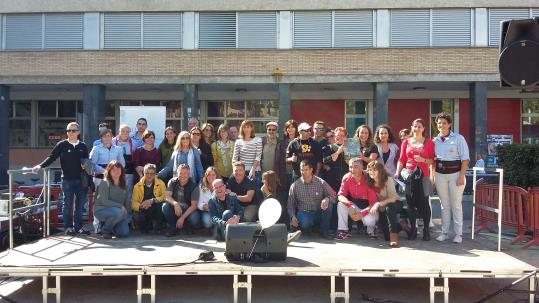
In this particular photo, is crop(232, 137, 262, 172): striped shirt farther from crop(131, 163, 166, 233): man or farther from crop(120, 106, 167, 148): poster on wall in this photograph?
crop(120, 106, 167, 148): poster on wall

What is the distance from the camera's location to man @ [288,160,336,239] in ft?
23.8

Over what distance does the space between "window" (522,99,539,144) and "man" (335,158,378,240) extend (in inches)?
665

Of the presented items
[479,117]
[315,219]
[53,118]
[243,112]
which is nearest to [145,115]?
[315,219]

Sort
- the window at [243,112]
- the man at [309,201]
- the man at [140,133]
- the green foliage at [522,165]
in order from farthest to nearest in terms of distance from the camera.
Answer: the window at [243,112] < the man at [140,133] < the green foliage at [522,165] < the man at [309,201]

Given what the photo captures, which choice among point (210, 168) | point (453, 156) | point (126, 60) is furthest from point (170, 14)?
point (453, 156)

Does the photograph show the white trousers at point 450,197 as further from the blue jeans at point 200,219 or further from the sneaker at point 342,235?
the blue jeans at point 200,219

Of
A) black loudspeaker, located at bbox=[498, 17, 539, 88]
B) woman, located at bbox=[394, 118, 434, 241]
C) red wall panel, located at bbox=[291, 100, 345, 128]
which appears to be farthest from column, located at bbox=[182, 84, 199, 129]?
black loudspeaker, located at bbox=[498, 17, 539, 88]

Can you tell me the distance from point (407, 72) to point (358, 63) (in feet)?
6.09

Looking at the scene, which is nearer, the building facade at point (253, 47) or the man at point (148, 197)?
the man at point (148, 197)

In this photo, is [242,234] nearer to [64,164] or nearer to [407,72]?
[64,164]

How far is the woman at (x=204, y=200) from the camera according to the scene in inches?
295

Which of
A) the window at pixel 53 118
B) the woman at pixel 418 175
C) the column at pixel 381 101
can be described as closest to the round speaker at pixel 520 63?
the woman at pixel 418 175

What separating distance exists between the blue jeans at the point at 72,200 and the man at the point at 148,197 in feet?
2.71

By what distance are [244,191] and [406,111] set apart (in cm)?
1535
